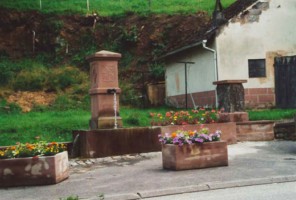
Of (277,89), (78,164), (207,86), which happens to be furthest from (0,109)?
(277,89)

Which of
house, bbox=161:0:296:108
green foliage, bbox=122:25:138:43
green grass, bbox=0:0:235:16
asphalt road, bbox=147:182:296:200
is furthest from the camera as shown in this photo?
green grass, bbox=0:0:235:16

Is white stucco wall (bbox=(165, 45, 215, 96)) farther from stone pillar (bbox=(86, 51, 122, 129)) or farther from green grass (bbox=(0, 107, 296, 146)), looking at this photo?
stone pillar (bbox=(86, 51, 122, 129))

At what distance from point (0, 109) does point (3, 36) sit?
16100 mm

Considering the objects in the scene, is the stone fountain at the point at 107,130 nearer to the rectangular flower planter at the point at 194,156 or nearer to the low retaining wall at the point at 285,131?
the rectangular flower planter at the point at 194,156

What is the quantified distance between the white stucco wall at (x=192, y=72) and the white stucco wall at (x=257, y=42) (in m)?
0.77

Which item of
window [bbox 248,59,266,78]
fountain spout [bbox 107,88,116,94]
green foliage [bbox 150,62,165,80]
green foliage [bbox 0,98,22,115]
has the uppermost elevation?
green foliage [bbox 150,62,165,80]

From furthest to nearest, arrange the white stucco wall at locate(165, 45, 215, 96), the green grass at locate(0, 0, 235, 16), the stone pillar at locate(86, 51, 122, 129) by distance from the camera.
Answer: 1. the green grass at locate(0, 0, 235, 16)
2. the white stucco wall at locate(165, 45, 215, 96)
3. the stone pillar at locate(86, 51, 122, 129)

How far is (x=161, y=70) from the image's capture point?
30016mm

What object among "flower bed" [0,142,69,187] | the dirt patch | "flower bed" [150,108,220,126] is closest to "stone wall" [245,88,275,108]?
"flower bed" [150,108,220,126]

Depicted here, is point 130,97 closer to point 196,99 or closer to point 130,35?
point 196,99

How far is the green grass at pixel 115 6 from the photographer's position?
39.8 meters

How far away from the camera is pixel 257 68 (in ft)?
69.7

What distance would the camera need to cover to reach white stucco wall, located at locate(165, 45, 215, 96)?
21.9 meters

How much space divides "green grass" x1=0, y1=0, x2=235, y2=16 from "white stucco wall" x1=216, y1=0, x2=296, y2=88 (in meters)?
16.7
